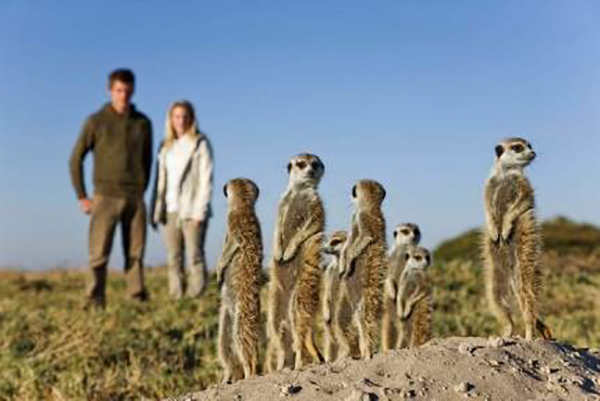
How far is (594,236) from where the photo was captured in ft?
95.6

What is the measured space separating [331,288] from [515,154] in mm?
1356

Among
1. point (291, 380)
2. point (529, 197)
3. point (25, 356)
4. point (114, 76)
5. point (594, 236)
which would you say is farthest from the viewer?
point (594, 236)

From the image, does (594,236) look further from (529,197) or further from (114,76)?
(529,197)

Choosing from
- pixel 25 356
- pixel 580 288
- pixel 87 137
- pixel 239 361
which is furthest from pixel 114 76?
pixel 239 361

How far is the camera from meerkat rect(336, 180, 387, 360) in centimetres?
532

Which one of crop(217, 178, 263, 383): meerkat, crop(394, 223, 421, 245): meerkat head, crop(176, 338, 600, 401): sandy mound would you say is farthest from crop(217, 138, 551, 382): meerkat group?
crop(394, 223, 421, 245): meerkat head

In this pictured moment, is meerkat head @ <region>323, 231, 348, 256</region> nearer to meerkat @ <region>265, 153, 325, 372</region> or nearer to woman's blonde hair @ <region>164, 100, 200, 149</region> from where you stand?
meerkat @ <region>265, 153, 325, 372</region>

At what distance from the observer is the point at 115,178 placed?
13773mm

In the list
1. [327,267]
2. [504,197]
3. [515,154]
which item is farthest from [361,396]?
[515,154]

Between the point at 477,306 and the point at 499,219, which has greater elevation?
the point at 499,219

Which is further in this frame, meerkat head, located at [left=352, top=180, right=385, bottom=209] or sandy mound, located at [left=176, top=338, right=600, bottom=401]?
meerkat head, located at [left=352, top=180, right=385, bottom=209]

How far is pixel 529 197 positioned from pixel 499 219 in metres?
0.22

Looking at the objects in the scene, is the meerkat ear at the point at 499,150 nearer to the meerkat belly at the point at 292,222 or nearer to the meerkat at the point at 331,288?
the meerkat at the point at 331,288

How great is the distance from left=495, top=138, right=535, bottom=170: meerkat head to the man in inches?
347
